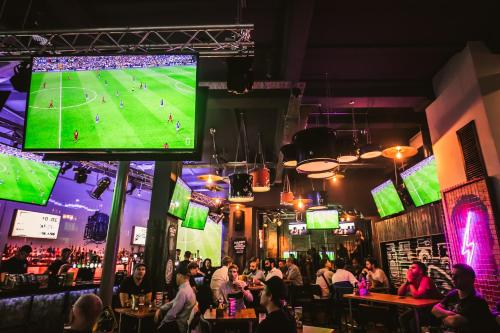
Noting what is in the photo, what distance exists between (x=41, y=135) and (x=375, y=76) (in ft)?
19.3

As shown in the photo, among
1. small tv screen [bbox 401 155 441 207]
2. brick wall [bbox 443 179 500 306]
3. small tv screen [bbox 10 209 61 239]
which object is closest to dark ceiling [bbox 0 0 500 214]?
small tv screen [bbox 401 155 441 207]

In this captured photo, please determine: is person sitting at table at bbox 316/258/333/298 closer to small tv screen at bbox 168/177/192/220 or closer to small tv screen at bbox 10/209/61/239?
small tv screen at bbox 168/177/192/220

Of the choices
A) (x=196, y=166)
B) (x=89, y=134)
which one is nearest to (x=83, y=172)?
(x=196, y=166)

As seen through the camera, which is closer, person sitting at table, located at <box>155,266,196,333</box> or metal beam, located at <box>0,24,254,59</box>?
metal beam, located at <box>0,24,254,59</box>

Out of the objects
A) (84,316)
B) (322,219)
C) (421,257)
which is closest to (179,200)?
(84,316)

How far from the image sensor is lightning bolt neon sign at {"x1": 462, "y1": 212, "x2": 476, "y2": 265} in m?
4.65

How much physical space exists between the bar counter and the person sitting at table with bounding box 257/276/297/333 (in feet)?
16.5

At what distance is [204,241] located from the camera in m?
17.4

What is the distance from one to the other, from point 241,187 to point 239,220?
823 centimetres

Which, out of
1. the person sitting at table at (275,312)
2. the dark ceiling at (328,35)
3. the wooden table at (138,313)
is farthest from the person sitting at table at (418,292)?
the wooden table at (138,313)

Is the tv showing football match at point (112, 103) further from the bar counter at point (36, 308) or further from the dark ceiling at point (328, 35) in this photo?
the bar counter at point (36, 308)

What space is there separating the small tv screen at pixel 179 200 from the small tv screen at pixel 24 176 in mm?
2365

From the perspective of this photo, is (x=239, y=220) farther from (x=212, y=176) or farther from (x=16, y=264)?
(x=16, y=264)

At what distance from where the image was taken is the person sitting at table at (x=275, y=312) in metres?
2.73
